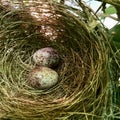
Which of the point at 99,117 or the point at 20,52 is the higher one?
the point at 20,52

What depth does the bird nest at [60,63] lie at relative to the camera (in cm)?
125

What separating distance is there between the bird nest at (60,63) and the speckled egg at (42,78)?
1 centimetres

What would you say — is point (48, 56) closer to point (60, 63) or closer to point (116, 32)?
point (60, 63)

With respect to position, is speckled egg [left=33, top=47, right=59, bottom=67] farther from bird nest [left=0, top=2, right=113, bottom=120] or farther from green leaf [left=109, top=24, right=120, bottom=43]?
green leaf [left=109, top=24, right=120, bottom=43]

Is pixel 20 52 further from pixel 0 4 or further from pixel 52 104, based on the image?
pixel 52 104

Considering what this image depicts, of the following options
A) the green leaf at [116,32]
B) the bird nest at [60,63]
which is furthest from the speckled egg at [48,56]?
the green leaf at [116,32]

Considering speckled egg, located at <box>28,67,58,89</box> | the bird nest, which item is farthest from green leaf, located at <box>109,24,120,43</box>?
speckled egg, located at <box>28,67,58,89</box>

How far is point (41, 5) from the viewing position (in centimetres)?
139

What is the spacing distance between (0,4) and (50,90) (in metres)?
0.28

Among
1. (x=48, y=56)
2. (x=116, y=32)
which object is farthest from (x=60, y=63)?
(x=116, y=32)

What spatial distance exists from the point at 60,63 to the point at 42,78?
8cm

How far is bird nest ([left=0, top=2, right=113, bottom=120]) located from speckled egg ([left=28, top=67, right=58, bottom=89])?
1cm

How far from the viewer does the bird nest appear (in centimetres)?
125

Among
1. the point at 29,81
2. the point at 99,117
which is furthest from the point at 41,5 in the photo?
the point at 99,117
